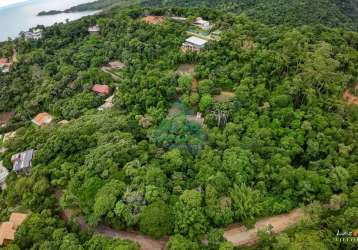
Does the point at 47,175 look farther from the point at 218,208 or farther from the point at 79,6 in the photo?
the point at 79,6

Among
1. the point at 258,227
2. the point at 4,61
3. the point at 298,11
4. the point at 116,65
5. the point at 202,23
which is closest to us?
the point at 258,227

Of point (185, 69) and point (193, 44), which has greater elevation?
point (193, 44)

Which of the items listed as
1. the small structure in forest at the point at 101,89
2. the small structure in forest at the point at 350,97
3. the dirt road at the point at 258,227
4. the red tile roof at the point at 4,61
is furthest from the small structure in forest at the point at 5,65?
the small structure in forest at the point at 350,97

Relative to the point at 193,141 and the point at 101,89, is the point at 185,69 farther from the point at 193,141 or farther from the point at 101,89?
the point at 193,141

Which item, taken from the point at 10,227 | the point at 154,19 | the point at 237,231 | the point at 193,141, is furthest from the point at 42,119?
the point at 237,231

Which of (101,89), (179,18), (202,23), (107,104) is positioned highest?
(179,18)

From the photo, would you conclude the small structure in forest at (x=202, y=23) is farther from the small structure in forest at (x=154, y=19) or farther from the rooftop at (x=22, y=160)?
the rooftop at (x=22, y=160)

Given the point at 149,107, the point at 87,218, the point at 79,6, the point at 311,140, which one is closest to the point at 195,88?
the point at 149,107
